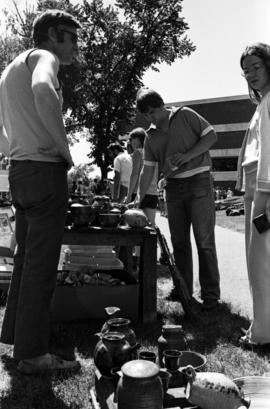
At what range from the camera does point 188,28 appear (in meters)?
28.7

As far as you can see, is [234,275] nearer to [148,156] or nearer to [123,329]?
[148,156]

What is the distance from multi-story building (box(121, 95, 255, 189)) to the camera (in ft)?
147

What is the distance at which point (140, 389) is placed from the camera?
182 centimetres

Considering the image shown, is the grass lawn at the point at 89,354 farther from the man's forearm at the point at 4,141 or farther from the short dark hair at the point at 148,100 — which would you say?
the short dark hair at the point at 148,100

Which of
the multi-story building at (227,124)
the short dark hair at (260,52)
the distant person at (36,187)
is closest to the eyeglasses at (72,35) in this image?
the distant person at (36,187)

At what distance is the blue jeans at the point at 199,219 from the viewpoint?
4441 mm

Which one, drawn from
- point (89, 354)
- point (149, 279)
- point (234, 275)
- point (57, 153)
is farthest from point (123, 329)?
point (234, 275)

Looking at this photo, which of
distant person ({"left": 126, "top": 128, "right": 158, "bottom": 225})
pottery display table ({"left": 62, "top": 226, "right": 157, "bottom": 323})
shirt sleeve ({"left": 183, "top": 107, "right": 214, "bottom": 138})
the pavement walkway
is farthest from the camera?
distant person ({"left": 126, "top": 128, "right": 158, "bottom": 225})

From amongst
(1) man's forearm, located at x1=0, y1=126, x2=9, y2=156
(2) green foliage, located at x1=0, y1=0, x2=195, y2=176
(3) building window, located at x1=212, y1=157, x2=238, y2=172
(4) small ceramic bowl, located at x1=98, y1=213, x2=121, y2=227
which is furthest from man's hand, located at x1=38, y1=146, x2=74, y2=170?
(3) building window, located at x1=212, y1=157, x2=238, y2=172

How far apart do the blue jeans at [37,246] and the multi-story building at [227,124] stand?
4134 cm

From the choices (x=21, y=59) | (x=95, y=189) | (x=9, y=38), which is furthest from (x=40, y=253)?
(x=9, y=38)

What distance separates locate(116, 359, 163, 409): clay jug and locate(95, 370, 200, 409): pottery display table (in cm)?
19

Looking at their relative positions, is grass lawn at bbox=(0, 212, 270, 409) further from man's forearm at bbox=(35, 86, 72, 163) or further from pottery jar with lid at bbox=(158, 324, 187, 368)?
man's forearm at bbox=(35, 86, 72, 163)

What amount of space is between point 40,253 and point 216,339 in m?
1.65
